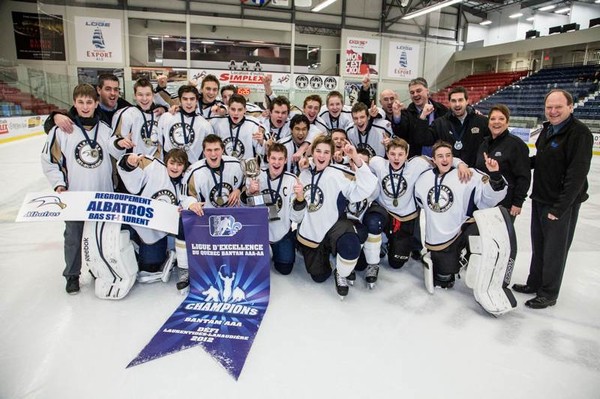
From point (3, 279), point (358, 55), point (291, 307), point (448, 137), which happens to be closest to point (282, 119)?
point (448, 137)

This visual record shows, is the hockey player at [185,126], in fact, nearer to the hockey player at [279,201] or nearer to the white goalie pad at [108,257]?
the hockey player at [279,201]

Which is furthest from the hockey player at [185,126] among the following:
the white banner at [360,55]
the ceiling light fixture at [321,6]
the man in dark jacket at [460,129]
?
the white banner at [360,55]

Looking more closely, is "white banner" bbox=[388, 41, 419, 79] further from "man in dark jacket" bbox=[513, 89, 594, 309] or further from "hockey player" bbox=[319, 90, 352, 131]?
"man in dark jacket" bbox=[513, 89, 594, 309]

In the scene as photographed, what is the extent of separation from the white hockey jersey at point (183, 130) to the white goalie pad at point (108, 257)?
3.30 feet

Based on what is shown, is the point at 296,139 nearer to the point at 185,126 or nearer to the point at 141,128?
the point at 185,126

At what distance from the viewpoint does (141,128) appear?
3178 millimetres

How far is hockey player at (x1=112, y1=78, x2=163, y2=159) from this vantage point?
10.2ft

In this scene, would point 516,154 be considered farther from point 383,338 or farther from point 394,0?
point 394,0

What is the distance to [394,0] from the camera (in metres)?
16.8

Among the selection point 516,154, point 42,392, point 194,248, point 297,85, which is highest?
point 297,85

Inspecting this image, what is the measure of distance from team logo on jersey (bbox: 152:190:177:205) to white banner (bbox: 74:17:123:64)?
13.6 meters

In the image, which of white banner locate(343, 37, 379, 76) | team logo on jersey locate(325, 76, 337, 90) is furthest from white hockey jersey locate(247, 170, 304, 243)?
white banner locate(343, 37, 379, 76)

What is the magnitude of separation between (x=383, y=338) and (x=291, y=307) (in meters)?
0.59

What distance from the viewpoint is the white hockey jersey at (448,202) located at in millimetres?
2662
